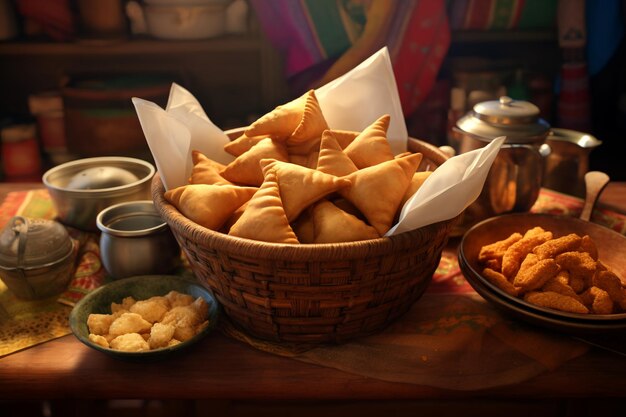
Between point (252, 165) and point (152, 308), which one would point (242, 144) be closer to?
point (252, 165)

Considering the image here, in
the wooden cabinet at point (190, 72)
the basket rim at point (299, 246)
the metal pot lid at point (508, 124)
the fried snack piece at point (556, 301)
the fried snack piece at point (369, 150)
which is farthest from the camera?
the wooden cabinet at point (190, 72)

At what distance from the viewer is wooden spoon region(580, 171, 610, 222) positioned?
1.20 m

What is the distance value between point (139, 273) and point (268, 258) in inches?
13.6

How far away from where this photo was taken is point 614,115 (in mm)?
2506

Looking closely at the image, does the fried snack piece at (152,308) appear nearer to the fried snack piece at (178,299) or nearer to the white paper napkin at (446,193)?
the fried snack piece at (178,299)

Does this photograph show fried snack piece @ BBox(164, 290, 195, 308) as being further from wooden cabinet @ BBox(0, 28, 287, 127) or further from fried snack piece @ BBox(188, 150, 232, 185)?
wooden cabinet @ BBox(0, 28, 287, 127)

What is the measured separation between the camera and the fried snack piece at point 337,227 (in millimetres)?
818

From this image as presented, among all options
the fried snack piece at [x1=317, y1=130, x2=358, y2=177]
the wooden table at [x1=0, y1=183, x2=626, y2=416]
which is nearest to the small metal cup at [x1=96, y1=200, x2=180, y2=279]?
the wooden table at [x1=0, y1=183, x2=626, y2=416]

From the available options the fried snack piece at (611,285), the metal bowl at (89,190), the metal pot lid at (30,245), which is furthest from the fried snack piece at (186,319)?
the fried snack piece at (611,285)

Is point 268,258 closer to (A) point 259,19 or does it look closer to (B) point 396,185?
(B) point 396,185

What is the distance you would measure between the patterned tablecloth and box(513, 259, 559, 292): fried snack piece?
2.8 inches

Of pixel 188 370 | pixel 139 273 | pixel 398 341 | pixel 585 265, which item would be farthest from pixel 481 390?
Answer: pixel 139 273

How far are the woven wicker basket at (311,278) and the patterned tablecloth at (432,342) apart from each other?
0.03 metres

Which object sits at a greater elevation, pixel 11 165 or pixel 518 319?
pixel 518 319
